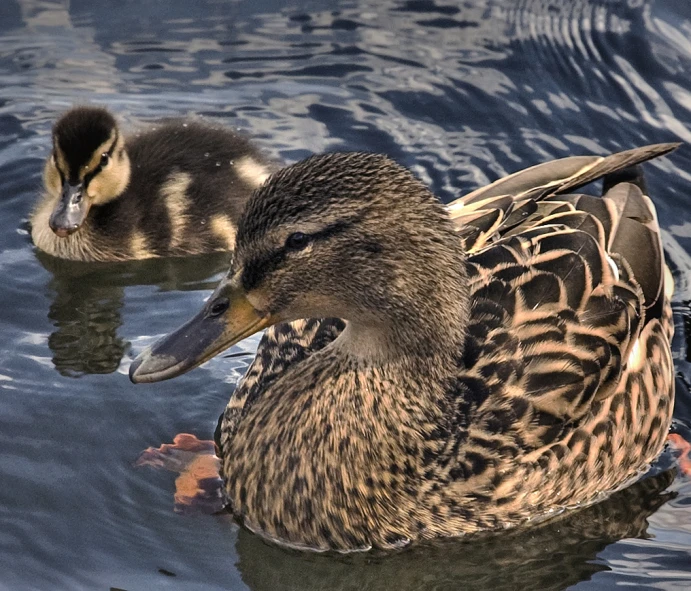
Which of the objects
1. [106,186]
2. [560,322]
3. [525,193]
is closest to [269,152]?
[106,186]

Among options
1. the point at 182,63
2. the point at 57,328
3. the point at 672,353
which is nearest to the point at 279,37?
the point at 182,63

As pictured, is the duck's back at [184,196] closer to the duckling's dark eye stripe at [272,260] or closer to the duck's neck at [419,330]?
the duck's neck at [419,330]

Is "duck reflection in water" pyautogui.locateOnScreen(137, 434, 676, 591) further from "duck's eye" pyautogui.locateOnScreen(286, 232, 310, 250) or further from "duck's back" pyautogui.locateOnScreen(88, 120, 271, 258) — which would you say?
"duck's back" pyautogui.locateOnScreen(88, 120, 271, 258)

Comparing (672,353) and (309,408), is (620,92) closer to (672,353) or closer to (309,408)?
(672,353)

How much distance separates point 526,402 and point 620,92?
8.01 feet

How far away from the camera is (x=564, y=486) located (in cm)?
344

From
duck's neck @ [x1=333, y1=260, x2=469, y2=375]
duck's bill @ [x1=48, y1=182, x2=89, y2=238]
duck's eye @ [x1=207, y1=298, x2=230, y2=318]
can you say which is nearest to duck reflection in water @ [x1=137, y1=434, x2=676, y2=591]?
duck's neck @ [x1=333, y1=260, x2=469, y2=375]

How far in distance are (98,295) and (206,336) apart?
1668mm

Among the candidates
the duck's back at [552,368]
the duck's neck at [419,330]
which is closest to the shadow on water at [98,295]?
the duck's neck at [419,330]

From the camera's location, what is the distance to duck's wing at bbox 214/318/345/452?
11.6ft

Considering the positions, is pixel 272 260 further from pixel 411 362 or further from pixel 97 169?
pixel 97 169

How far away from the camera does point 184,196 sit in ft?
16.1

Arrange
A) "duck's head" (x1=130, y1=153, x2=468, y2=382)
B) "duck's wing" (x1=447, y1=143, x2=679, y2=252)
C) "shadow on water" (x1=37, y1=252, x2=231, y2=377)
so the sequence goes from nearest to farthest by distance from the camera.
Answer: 1. "duck's head" (x1=130, y1=153, x2=468, y2=382)
2. "duck's wing" (x1=447, y1=143, x2=679, y2=252)
3. "shadow on water" (x1=37, y1=252, x2=231, y2=377)

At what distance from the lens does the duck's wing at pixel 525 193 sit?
147 inches
